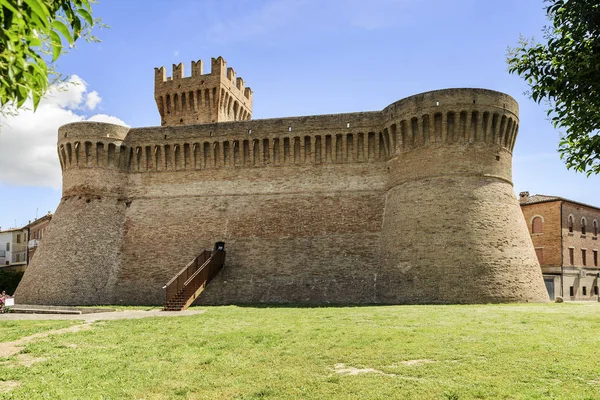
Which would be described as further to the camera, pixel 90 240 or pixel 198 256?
pixel 90 240

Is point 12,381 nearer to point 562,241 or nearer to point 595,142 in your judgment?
point 595,142

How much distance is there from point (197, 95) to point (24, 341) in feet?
82.7

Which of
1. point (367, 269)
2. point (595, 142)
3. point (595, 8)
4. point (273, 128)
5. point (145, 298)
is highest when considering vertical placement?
point (273, 128)

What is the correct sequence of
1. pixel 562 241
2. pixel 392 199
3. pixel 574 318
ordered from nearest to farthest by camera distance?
pixel 574 318 → pixel 392 199 → pixel 562 241

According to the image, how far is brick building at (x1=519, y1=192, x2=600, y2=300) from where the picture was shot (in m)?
35.2

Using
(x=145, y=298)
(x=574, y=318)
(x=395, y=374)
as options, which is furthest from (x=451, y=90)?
(x=145, y=298)

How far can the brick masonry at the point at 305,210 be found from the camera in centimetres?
2277

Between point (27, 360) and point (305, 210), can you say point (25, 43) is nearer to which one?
point (27, 360)

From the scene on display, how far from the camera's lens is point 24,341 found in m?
12.4

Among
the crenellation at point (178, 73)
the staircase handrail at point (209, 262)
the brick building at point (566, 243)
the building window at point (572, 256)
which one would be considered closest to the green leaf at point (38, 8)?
the staircase handrail at point (209, 262)

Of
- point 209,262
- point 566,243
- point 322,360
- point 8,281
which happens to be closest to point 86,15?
point 322,360

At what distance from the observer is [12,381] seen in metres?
8.24

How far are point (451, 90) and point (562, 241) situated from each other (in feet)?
63.2

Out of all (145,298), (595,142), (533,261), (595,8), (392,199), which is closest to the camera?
(595,8)
